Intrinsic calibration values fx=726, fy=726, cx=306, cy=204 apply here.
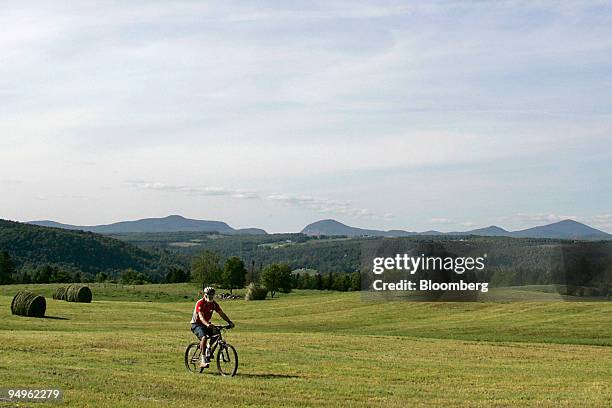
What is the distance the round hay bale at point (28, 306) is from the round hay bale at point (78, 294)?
21674 millimetres

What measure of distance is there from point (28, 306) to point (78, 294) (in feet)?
74.9

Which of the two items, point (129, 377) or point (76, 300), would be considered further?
point (76, 300)

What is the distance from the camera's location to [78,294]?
7600 centimetres

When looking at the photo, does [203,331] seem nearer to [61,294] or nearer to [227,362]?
[227,362]

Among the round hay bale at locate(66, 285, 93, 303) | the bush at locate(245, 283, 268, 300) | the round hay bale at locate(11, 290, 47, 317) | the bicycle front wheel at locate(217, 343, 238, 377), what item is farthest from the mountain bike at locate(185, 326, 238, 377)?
the bush at locate(245, 283, 268, 300)

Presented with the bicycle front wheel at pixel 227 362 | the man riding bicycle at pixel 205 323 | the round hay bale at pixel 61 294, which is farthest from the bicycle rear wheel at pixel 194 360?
the round hay bale at pixel 61 294

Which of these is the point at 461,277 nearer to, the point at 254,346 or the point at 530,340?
the point at 530,340

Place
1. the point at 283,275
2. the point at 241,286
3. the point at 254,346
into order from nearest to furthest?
the point at 254,346, the point at 283,275, the point at 241,286

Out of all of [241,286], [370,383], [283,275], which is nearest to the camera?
[370,383]

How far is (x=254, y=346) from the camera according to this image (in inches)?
1232

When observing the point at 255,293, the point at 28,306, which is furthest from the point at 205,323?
the point at 255,293

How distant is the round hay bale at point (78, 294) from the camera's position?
76.1 meters

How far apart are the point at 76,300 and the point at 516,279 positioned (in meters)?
44.7

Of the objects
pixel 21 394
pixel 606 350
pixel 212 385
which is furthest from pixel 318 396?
pixel 606 350
